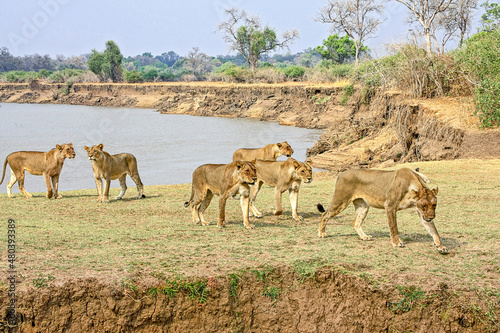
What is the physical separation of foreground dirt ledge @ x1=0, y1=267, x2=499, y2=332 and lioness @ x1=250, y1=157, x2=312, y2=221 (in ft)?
13.6

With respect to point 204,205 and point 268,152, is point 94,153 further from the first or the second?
point 268,152

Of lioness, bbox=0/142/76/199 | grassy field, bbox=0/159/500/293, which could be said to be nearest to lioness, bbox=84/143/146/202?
lioness, bbox=0/142/76/199

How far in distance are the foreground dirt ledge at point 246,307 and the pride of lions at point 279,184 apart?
1.49 m

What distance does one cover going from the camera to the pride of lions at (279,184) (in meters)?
8.56

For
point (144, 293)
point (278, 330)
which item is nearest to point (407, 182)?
point (278, 330)

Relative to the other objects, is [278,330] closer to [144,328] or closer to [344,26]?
[144,328]

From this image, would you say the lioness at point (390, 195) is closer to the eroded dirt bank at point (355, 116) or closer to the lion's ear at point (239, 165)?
the lion's ear at point (239, 165)

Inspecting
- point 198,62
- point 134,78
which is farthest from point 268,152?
point 198,62

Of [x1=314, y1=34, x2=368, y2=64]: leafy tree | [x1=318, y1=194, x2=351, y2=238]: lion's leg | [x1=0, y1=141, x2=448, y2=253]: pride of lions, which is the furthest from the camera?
[x1=314, y1=34, x2=368, y2=64]: leafy tree

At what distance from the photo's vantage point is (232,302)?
7.51m

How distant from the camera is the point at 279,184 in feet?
39.6

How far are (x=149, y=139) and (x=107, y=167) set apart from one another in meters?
29.2

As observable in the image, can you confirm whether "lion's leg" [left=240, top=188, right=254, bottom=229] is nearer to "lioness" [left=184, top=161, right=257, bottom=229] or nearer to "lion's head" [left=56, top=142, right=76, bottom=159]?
"lioness" [left=184, top=161, right=257, bottom=229]

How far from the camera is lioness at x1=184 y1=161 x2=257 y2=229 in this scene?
33.5 feet
